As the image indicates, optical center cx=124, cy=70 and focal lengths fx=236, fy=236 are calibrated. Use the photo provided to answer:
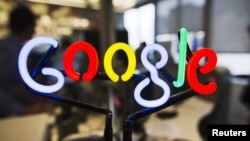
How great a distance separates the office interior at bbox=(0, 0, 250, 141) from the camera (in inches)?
45.3

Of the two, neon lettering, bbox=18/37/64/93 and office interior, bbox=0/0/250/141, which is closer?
neon lettering, bbox=18/37/64/93

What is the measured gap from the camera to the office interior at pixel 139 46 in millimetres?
1150

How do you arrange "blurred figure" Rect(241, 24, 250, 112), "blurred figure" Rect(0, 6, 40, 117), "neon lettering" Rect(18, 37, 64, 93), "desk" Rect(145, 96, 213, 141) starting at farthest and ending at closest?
"blurred figure" Rect(241, 24, 250, 112)
"desk" Rect(145, 96, 213, 141)
"blurred figure" Rect(0, 6, 40, 117)
"neon lettering" Rect(18, 37, 64, 93)

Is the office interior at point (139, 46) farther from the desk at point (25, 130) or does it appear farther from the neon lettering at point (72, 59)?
the neon lettering at point (72, 59)

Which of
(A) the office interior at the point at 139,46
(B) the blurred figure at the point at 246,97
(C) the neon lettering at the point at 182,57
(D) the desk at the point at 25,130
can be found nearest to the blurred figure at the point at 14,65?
(A) the office interior at the point at 139,46

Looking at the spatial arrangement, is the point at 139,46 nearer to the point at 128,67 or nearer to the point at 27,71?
the point at 128,67

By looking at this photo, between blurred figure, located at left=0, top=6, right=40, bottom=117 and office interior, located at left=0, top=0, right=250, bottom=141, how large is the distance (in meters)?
0.04

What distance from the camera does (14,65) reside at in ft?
3.74

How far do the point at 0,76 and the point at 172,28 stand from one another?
926 millimetres

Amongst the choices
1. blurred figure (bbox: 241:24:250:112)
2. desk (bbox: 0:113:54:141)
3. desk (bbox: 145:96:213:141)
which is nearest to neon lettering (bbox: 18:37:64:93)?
desk (bbox: 0:113:54:141)

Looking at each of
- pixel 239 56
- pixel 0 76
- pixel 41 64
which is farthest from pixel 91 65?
pixel 239 56

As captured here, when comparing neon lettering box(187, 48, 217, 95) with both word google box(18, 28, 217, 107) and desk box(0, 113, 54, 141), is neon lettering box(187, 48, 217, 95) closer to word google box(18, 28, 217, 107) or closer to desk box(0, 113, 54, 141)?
word google box(18, 28, 217, 107)

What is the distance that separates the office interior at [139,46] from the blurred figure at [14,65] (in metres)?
0.04

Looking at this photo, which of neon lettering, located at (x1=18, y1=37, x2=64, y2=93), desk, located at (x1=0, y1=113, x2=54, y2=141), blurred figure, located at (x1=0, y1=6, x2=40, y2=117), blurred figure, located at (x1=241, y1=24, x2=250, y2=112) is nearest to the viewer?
neon lettering, located at (x1=18, y1=37, x2=64, y2=93)
